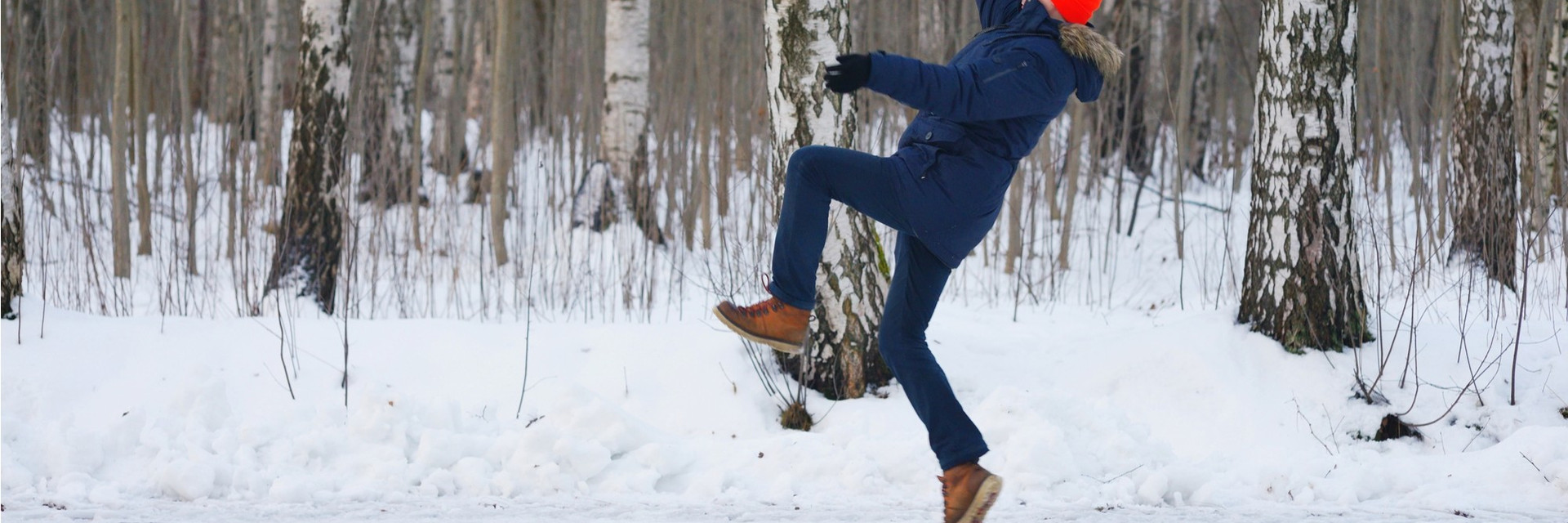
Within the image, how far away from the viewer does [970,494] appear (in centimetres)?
315

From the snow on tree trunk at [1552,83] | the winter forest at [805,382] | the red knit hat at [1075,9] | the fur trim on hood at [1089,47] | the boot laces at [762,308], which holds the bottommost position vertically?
the winter forest at [805,382]

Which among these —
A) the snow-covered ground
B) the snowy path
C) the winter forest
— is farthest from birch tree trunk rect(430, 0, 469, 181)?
the snowy path

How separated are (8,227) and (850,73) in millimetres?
4780

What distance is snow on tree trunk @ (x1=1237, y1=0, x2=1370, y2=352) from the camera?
5254 mm

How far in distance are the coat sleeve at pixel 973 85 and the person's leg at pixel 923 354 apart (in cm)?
52

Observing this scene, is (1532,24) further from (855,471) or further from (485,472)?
(485,472)

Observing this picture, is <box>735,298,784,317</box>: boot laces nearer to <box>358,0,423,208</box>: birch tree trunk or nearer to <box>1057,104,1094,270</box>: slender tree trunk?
<box>1057,104,1094,270</box>: slender tree trunk

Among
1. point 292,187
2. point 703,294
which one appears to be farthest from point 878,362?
point 292,187

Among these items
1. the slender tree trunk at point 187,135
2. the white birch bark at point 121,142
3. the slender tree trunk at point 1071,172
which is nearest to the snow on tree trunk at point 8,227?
the slender tree trunk at point 187,135

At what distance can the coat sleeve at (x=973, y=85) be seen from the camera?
2.62 m

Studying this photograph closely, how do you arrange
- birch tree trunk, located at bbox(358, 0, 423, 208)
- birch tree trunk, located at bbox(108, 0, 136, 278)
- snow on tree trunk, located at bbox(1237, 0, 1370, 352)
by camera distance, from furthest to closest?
birch tree trunk, located at bbox(358, 0, 423, 208) → birch tree trunk, located at bbox(108, 0, 136, 278) → snow on tree trunk, located at bbox(1237, 0, 1370, 352)

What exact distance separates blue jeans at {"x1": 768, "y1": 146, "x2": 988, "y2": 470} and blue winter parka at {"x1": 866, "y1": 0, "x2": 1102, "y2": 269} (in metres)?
0.06

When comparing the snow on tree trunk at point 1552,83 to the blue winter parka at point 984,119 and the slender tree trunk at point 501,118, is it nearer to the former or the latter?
the blue winter parka at point 984,119

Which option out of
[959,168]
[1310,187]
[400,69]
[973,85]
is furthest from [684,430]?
[400,69]
